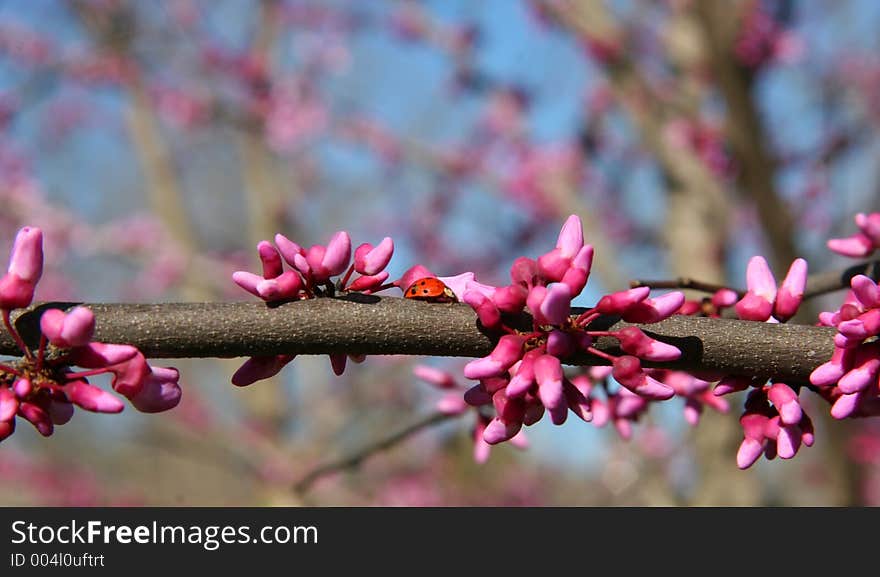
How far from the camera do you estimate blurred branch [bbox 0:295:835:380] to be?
49.9 inches

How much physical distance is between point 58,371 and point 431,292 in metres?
0.63

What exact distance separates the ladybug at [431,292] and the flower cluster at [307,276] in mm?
102

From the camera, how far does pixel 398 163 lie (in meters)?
10.0

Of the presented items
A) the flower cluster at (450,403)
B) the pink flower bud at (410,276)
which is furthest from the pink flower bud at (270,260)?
the flower cluster at (450,403)

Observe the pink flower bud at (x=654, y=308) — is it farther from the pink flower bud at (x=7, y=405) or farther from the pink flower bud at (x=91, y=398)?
the pink flower bud at (x=7, y=405)

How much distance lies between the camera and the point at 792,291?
149 cm

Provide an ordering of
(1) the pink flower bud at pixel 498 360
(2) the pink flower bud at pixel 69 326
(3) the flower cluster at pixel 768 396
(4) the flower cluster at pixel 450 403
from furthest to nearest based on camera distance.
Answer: (4) the flower cluster at pixel 450 403 < (3) the flower cluster at pixel 768 396 < (1) the pink flower bud at pixel 498 360 < (2) the pink flower bud at pixel 69 326

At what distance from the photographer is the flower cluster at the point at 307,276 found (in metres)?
1.35

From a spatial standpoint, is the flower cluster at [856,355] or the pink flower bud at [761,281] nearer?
the flower cluster at [856,355]

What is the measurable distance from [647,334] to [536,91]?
6636 mm

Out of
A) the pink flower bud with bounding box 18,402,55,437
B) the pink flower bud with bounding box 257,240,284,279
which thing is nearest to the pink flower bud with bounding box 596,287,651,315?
the pink flower bud with bounding box 257,240,284,279

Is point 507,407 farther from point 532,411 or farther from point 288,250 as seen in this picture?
point 288,250

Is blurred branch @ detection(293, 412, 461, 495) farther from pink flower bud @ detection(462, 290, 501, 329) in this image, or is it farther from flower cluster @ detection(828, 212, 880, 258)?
flower cluster @ detection(828, 212, 880, 258)

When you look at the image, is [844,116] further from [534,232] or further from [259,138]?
[259,138]
